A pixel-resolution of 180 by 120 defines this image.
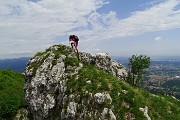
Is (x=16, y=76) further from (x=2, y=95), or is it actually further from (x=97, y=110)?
(x=97, y=110)

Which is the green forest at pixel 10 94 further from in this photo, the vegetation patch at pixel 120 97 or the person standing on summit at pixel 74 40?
the vegetation patch at pixel 120 97

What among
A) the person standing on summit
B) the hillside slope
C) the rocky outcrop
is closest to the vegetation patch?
the hillside slope

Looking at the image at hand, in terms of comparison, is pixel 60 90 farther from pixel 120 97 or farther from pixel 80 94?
pixel 120 97

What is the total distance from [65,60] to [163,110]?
56.6ft

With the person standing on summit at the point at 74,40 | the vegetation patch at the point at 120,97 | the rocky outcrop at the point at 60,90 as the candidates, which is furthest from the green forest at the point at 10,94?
the vegetation patch at the point at 120,97

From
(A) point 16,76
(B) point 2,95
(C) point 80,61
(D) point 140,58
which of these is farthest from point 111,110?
(A) point 16,76

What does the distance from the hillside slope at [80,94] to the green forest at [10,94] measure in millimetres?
12231

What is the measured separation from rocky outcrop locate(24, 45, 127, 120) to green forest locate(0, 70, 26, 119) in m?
12.4

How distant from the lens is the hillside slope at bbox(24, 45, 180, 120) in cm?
3347

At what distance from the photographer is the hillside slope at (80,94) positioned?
110 ft

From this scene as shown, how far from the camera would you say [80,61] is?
4466 cm

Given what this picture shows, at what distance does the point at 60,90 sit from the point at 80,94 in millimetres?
4683

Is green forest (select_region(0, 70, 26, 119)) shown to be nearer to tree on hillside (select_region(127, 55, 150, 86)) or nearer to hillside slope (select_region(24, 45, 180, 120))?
hillside slope (select_region(24, 45, 180, 120))

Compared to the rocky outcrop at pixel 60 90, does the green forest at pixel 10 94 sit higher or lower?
lower
